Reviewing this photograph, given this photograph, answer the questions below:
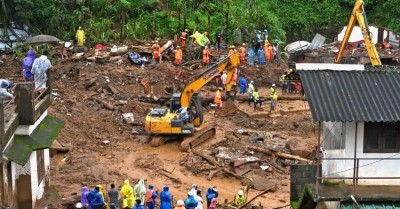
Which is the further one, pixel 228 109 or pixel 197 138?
pixel 228 109

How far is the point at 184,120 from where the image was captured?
90.9 ft

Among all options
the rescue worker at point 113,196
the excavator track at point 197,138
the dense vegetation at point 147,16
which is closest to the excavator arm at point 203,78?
the excavator track at point 197,138

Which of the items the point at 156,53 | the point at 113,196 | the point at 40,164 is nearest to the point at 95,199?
the point at 113,196

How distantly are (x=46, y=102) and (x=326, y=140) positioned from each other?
889cm

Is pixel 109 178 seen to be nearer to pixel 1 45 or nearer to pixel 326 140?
pixel 326 140

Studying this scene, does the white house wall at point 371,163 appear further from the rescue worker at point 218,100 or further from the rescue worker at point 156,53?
the rescue worker at point 156,53

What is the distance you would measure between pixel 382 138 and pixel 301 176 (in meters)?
3.04

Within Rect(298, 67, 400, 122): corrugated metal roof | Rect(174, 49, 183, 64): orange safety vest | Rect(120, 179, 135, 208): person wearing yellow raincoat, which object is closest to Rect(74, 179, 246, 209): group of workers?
Rect(120, 179, 135, 208): person wearing yellow raincoat

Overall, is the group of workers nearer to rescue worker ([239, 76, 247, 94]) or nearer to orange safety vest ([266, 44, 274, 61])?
rescue worker ([239, 76, 247, 94])

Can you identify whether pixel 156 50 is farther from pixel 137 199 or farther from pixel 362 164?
pixel 362 164

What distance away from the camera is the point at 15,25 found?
141 feet

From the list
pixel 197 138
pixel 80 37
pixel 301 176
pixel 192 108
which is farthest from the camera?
pixel 80 37

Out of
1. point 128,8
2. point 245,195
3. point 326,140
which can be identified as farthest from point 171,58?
point 326,140

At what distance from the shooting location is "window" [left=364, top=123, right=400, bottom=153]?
16266 mm
